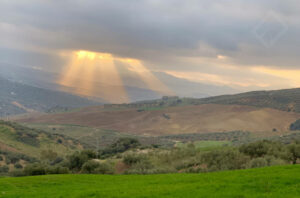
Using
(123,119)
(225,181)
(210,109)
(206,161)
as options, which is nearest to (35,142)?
(206,161)

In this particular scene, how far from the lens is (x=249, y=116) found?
421ft

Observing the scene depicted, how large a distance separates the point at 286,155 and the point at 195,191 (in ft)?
63.4

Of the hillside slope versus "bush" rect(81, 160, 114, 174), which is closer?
"bush" rect(81, 160, 114, 174)

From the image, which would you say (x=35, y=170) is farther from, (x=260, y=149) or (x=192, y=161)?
(x=260, y=149)

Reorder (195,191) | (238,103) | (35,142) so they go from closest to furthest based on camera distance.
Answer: (195,191)
(35,142)
(238,103)

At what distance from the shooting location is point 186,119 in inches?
5576

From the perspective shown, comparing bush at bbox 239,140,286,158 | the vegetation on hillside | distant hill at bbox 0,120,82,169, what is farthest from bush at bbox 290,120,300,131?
bush at bbox 239,140,286,158

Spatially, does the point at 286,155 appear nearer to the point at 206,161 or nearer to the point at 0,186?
the point at 206,161

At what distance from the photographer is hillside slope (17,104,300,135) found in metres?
119

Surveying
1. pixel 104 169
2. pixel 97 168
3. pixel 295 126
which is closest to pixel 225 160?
pixel 104 169

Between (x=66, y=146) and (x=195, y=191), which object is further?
(x=66, y=146)

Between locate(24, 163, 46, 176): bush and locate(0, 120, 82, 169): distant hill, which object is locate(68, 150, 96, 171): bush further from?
locate(0, 120, 82, 169): distant hill

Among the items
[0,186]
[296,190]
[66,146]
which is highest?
[296,190]

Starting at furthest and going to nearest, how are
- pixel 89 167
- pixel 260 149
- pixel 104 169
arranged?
pixel 89 167 < pixel 260 149 < pixel 104 169
